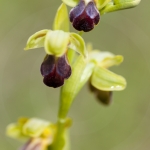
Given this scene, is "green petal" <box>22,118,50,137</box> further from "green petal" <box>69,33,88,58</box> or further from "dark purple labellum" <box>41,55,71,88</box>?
"green petal" <box>69,33,88,58</box>

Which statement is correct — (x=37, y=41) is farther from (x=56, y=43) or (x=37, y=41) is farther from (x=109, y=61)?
(x=109, y=61)

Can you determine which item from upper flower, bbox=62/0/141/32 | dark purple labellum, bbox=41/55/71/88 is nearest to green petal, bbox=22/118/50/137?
dark purple labellum, bbox=41/55/71/88

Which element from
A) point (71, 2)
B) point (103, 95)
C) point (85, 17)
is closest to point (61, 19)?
point (71, 2)

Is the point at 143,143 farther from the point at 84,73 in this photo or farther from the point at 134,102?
the point at 84,73

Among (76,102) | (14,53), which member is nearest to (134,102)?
(76,102)

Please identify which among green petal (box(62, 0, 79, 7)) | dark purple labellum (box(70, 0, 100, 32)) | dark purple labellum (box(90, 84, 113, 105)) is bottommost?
dark purple labellum (box(90, 84, 113, 105))

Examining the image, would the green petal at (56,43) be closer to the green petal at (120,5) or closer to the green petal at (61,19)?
the green petal at (61,19)
